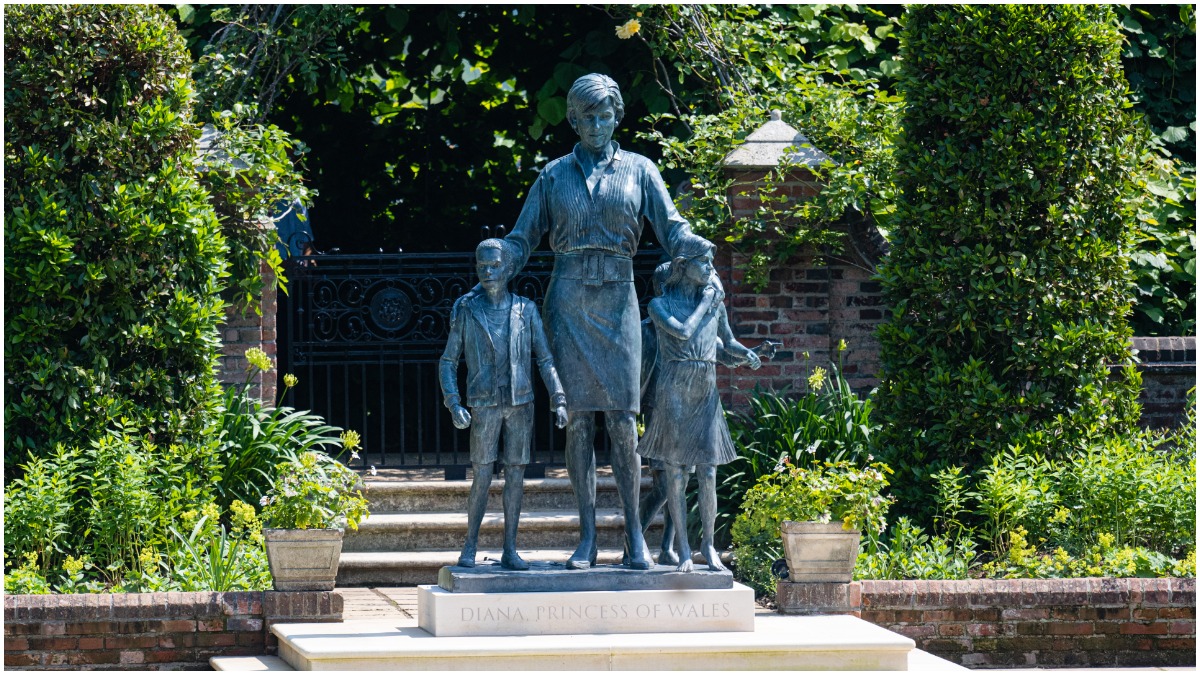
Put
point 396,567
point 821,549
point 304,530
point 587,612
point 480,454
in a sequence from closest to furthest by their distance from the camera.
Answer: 1. point 587,612
2. point 480,454
3. point 304,530
4. point 821,549
5. point 396,567

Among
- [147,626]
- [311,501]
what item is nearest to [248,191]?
[311,501]

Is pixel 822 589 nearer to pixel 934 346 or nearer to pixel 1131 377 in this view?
pixel 934 346

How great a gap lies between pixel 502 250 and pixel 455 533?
2715 millimetres

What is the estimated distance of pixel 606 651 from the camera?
20.5 ft

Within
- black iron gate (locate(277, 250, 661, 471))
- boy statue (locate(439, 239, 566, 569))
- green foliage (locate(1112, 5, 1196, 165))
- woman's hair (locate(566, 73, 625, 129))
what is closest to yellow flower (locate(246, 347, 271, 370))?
black iron gate (locate(277, 250, 661, 471))

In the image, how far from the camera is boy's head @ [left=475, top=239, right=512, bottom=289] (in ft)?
21.8

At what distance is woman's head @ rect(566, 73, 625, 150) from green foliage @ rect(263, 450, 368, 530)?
196 centimetres

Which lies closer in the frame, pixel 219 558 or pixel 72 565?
pixel 72 565

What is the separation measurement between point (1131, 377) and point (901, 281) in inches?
54.3

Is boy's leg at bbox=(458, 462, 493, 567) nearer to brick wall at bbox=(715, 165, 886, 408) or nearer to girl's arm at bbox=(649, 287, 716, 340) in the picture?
girl's arm at bbox=(649, 287, 716, 340)

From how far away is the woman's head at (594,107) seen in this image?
6688 millimetres

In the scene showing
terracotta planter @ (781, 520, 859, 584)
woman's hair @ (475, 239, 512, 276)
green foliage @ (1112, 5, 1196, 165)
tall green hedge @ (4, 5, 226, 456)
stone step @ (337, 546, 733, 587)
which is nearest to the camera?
woman's hair @ (475, 239, 512, 276)

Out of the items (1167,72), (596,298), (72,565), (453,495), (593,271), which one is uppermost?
(1167,72)

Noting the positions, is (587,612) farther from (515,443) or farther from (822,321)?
(822,321)
